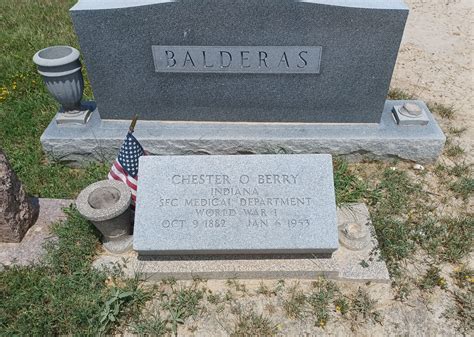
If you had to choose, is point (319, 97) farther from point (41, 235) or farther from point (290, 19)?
point (41, 235)

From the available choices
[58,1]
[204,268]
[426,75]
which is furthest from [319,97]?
[58,1]

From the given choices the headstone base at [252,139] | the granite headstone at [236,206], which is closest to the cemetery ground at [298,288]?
the headstone base at [252,139]

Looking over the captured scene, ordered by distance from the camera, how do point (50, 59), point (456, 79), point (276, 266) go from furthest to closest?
1. point (456, 79)
2. point (50, 59)
3. point (276, 266)

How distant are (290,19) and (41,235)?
3.09m

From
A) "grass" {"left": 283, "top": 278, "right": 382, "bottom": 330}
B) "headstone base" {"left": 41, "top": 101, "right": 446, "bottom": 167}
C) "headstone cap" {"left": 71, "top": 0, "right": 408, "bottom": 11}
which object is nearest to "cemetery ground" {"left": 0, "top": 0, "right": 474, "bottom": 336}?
"grass" {"left": 283, "top": 278, "right": 382, "bottom": 330}

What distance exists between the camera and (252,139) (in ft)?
13.8

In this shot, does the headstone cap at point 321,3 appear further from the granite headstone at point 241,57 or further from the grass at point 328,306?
the grass at point 328,306

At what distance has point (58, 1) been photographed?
7.96m

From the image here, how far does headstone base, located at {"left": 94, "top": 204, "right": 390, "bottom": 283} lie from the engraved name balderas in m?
1.90

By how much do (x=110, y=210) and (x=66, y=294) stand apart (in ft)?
2.59

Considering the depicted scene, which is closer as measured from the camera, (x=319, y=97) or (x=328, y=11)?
(x=328, y=11)

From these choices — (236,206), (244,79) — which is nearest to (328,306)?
(236,206)

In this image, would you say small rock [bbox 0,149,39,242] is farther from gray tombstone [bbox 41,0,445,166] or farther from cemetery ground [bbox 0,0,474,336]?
gray tombstone [bbox 41,0,445,166]

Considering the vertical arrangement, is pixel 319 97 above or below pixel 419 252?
above
